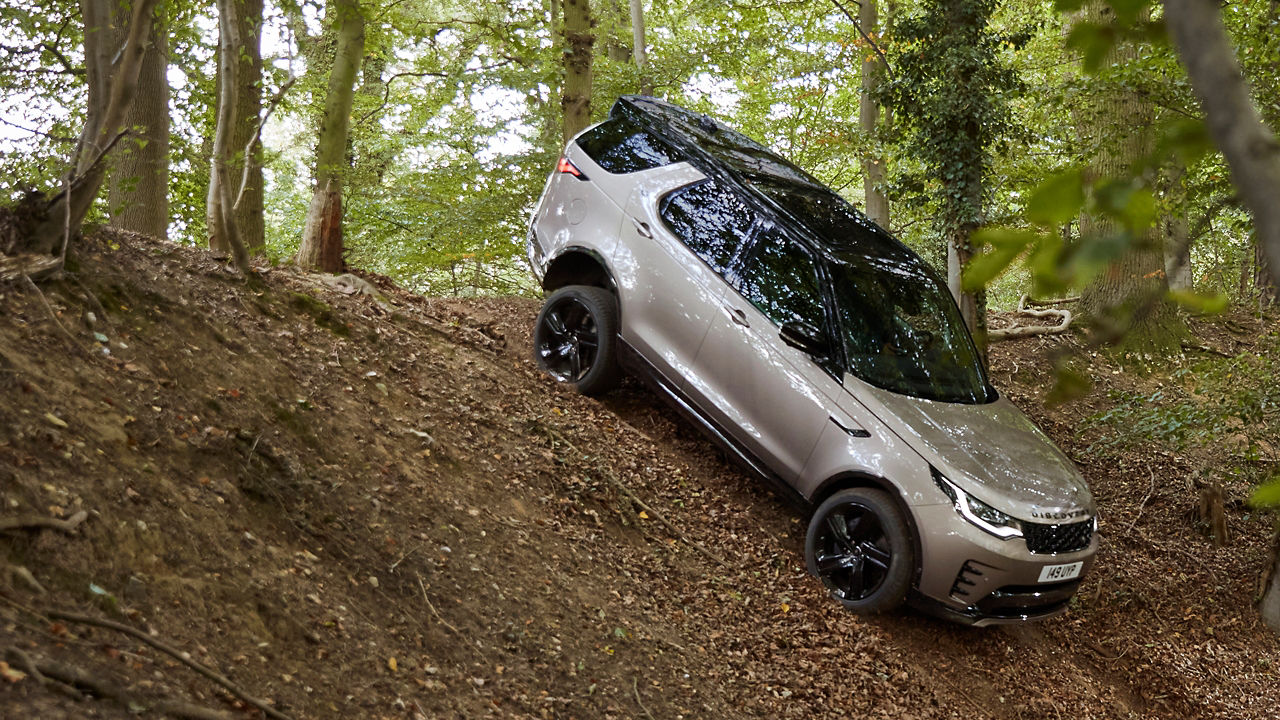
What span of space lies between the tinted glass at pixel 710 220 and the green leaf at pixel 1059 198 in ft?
18.2

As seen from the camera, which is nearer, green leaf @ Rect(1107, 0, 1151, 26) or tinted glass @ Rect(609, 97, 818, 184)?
green leaf @ Rect(1107, 0, 1151, 26)

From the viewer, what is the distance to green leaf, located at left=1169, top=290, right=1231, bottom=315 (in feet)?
4.43

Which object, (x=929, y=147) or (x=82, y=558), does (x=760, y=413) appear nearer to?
(x=82, y=558)

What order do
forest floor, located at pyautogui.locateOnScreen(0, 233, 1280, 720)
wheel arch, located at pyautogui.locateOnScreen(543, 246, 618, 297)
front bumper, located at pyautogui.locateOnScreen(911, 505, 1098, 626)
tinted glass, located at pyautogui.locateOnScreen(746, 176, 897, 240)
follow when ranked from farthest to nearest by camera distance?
1. wheel arch, located at pyautogui.locateOnScreen(543, 246, 618, 297)
2. tinted glass, located at pyautogui.locateOnScreen(746, 176, 897, 240)
3. front bumper, located at pyautogui.locateOnScreen(911, 505, 1098, 626)
4. forest floor, located at pyautogui.locateOnScreen(0, 233, 1280, 720)

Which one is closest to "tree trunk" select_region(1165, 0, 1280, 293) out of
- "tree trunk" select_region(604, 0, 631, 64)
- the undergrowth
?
the undergrowth

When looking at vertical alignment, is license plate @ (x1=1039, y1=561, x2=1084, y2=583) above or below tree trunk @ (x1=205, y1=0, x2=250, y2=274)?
below

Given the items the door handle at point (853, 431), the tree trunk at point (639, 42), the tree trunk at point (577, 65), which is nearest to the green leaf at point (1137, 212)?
the door handle at point (853, 431)

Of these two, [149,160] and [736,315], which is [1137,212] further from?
[149,160]

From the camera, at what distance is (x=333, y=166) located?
9.02 metres

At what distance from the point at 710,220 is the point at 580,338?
1.40 m

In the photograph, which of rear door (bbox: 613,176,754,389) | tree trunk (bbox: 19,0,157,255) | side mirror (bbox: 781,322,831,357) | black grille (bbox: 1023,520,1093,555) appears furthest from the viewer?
rear door (bbox: 613,176,754,389)

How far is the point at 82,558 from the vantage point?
3.28 m

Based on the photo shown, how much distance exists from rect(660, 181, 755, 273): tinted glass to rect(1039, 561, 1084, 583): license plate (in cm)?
284

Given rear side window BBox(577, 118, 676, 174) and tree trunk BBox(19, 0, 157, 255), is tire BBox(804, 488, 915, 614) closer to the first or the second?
rear side window BBox(577, 118, 676, 174)
